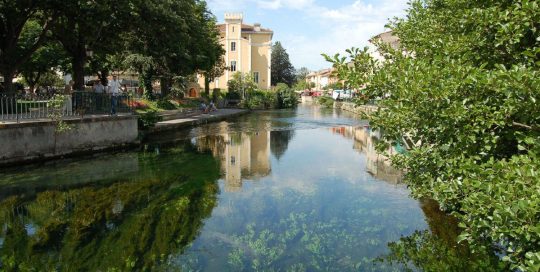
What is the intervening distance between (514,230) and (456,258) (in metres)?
4.86

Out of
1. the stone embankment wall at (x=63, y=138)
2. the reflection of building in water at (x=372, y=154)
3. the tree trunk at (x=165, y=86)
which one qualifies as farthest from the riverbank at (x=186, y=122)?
the reflection of building in water at (x=372, y=154)

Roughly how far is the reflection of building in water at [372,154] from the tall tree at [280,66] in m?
57.9

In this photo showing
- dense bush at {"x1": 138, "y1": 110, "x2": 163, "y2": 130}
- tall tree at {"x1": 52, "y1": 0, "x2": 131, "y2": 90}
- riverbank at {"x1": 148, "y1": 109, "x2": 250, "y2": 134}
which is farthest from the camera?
riverbank at {"x1": 148, "y1": 109, "x2": 250, "y2": 134}

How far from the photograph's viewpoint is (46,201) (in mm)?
12617

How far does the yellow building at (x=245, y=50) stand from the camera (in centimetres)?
7206

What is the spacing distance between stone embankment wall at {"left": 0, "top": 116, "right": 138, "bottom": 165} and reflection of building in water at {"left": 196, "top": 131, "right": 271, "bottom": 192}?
431 cm

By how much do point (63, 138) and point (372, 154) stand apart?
1430cm

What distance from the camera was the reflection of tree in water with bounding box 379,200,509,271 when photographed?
25.4 feet

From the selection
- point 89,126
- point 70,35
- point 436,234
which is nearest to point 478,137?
point 436,234

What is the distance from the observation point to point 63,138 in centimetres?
1839

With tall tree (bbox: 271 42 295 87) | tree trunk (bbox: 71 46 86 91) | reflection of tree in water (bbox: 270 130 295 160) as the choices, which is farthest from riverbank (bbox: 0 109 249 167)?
tall tree (bbox: 271 42 295 87)

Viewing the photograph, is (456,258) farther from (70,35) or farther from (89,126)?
(70,35)

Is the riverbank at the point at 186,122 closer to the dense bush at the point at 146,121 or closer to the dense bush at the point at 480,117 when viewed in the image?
the dense bush at the point at 146,121

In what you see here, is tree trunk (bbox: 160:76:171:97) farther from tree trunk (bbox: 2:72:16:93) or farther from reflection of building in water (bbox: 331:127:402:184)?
tree trunk (bbox: 2:72:16:93)
